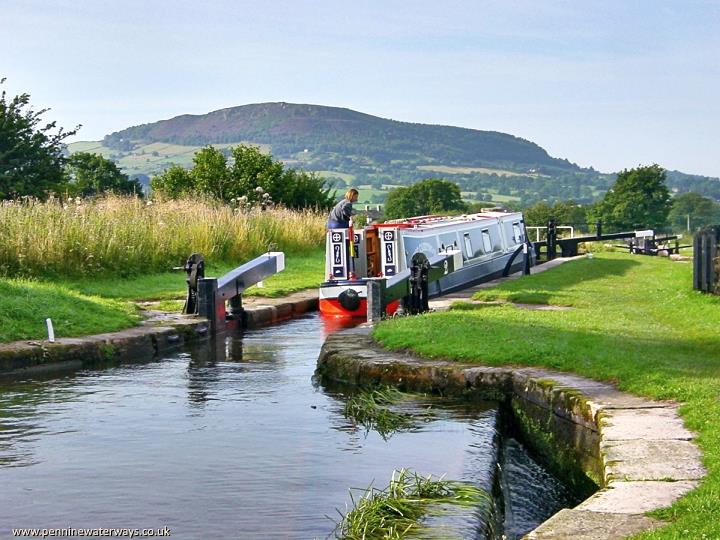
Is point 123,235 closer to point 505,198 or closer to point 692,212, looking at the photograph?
point 692,212

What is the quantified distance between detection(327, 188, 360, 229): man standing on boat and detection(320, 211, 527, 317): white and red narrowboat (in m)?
0.13

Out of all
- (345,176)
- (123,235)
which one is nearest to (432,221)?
(123,235)

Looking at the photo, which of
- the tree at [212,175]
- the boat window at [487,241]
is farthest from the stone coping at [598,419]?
the tree at [212,175]

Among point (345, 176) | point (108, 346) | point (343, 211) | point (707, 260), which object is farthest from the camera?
point (345, 176)

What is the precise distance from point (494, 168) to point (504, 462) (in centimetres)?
18532

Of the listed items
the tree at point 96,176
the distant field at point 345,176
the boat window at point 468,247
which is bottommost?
the boat window at point 468,247

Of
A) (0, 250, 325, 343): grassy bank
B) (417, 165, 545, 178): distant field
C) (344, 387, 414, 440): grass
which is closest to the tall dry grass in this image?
(0, 250, 325, 343): grassy bank

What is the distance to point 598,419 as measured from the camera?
782cm

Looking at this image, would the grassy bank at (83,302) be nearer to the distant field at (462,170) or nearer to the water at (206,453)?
the water at (206,453)

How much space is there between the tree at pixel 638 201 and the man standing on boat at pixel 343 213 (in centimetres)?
3733

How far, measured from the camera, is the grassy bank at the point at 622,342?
675cm

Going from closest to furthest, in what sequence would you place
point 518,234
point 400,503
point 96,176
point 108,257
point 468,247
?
point 400,503, point 108,257, point 468,247, point 518,234, point 96,176

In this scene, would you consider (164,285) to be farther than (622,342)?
Yes

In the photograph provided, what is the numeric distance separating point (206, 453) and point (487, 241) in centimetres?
1651
